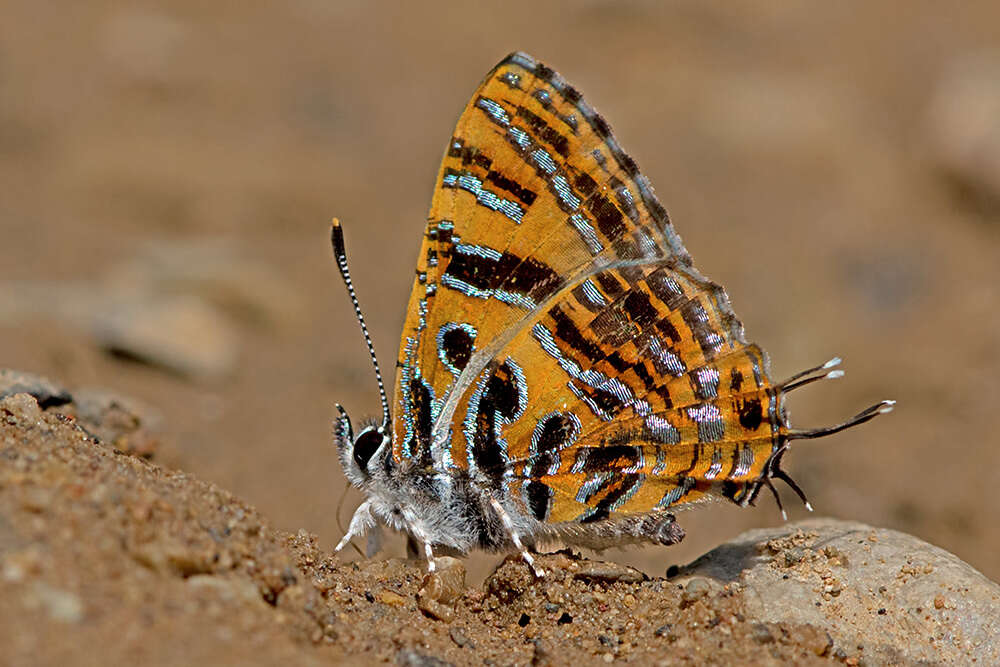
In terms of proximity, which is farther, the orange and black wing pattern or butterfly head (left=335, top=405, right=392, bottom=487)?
butterfly head (left=335, top=405, right=392, bottom=487)

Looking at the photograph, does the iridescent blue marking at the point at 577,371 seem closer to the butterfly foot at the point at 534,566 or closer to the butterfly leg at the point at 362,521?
the butterfly foot at the point at 534,566

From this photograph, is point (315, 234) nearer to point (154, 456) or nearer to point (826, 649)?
point (154, 456)

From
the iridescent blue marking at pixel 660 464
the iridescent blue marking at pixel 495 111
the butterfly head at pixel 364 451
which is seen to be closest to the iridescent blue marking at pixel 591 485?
the iridescent blue marking at pixel 660 464

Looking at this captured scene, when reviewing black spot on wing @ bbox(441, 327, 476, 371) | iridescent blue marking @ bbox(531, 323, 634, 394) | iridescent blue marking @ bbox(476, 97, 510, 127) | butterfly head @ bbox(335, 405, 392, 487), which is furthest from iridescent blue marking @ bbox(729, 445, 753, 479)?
iridescent blue marking @ bbox(476, 97, 510, 127)

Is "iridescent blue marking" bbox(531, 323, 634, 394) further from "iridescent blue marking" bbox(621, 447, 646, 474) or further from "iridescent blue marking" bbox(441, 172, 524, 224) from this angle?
"iridescent blue marking" bbox(441, 172, 524, 224)

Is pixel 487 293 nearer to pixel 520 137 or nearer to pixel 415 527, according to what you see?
pixel 520 137

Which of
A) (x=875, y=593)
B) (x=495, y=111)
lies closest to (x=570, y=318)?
(x=495, y=111)
